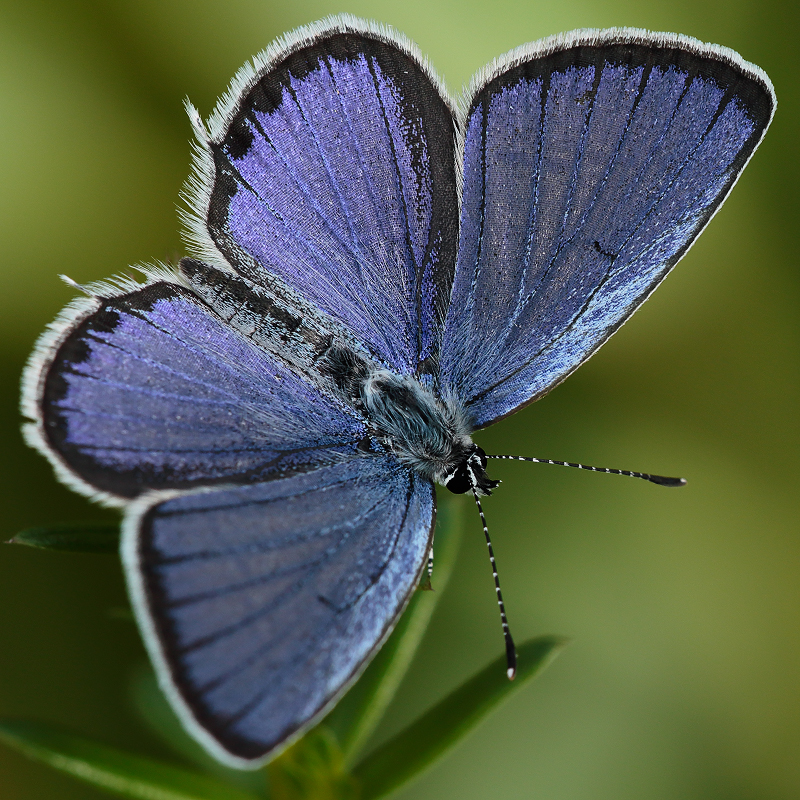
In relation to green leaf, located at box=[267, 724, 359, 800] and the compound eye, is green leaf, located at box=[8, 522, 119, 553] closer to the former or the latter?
green leaf, located at box=[267, 724, 359, 800]

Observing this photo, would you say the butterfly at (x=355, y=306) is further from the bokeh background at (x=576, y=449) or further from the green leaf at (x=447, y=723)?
the bokeh background at (x=576, y=449)

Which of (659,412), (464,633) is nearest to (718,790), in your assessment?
(464,633)

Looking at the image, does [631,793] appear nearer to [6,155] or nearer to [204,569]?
[204,569]

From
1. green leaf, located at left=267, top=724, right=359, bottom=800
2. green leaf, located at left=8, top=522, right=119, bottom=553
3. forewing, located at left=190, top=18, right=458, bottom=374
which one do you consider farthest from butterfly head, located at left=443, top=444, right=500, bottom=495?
green leaf, located at left=8, top=522, right=119, bottom=553

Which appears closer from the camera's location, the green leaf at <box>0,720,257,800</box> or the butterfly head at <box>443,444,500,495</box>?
the green leaf at <box>0,720,257,800</box>

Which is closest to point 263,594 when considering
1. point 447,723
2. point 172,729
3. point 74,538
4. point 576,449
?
point 74,538

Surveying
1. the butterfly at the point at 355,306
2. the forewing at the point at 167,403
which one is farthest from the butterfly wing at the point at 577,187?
the forewing at the point at 167,403
